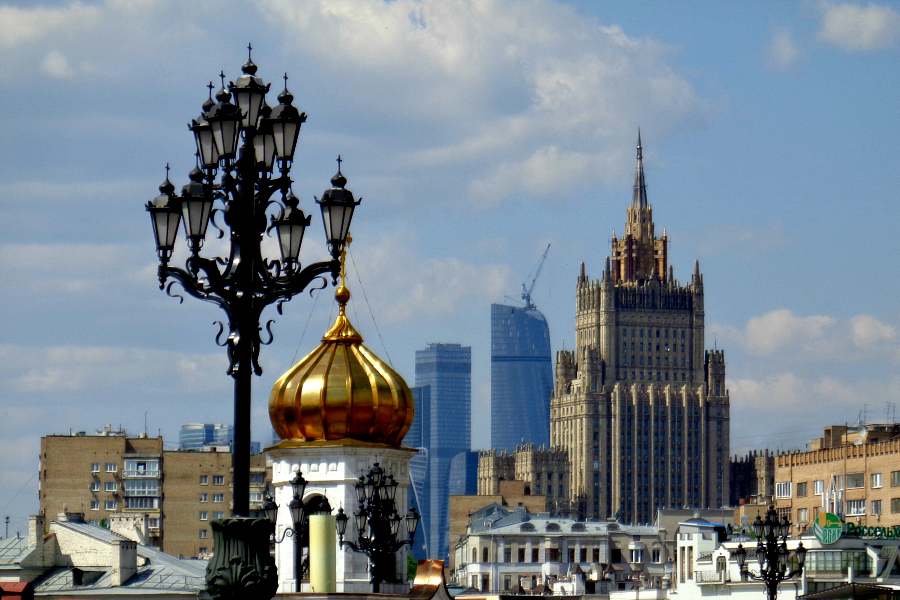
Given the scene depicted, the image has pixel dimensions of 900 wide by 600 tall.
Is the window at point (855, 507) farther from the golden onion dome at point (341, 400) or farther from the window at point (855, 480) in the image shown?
the golden onion dome at point (341, 400)

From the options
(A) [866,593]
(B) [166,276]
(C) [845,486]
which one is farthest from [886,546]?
(B) [166,276]

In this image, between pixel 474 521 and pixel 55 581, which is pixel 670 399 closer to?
pixel 474 521

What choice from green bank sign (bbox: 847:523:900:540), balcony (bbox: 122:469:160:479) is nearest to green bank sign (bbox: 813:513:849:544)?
green bank sign (bbox: 847:523:900:540)

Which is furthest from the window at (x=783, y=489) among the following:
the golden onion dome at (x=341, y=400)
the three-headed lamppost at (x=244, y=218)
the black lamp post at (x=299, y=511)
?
the three-headed lamppost at (x=244, y=218)

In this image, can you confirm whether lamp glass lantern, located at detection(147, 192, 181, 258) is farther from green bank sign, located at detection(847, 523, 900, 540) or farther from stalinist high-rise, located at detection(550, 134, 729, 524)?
stalinist high-rise, located at detection(550, 134, 729, 524)

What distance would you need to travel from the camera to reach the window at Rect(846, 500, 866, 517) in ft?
343

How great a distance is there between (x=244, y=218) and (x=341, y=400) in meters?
20.0

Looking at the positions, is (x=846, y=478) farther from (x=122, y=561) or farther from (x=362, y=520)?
(x=362, y=520)

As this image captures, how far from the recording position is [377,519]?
34.5 m

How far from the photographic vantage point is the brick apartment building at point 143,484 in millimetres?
135875

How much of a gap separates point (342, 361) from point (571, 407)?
155928 mm

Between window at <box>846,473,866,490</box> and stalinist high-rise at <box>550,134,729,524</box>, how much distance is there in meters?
80.9

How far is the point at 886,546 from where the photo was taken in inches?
3029

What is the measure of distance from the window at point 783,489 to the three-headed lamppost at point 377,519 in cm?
8082
